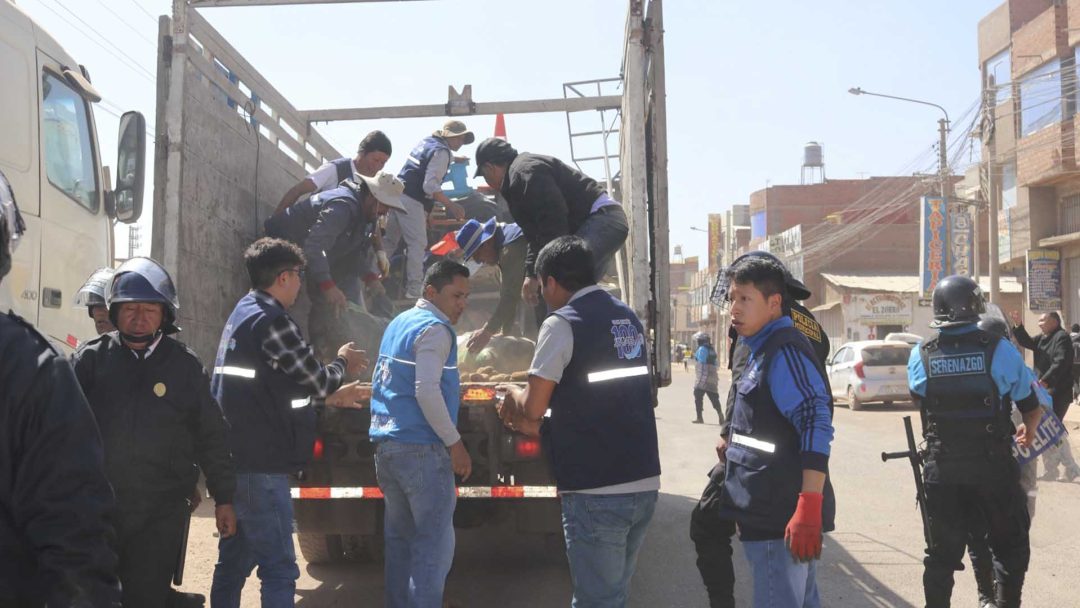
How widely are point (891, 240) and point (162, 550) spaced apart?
49.5m

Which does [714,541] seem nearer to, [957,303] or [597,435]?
[597,435]

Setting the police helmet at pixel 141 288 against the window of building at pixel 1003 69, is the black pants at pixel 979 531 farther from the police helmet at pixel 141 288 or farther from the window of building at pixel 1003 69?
the window of building at pixel 1003 69

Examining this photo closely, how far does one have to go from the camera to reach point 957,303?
180 inches

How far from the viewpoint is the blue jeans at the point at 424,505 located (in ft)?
13.8

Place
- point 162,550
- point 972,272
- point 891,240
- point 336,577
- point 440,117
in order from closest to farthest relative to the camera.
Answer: point 162,550
point 336,577
point 440,117
point 972,272
point 891,240

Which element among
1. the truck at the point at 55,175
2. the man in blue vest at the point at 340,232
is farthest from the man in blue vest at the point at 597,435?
the truck at the point at 55,175

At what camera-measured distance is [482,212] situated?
9031 mm

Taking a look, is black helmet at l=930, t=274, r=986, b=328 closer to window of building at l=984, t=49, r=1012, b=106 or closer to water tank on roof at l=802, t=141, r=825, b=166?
window of building at l=984, t=49, r=1012, b=106

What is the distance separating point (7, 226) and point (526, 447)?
3.25 m

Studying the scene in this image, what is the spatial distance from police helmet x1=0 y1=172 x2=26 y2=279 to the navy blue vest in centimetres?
402

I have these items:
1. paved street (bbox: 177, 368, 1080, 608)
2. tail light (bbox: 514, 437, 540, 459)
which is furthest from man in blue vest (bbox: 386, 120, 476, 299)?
tail light (bbox: 514, 437, 540, 459)

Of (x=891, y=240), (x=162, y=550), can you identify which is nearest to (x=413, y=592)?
(x=162, y=550)

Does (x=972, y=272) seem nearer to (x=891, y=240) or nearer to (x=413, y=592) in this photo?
(x=891, y=240)

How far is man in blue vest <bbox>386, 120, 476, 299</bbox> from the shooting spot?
284 inches
